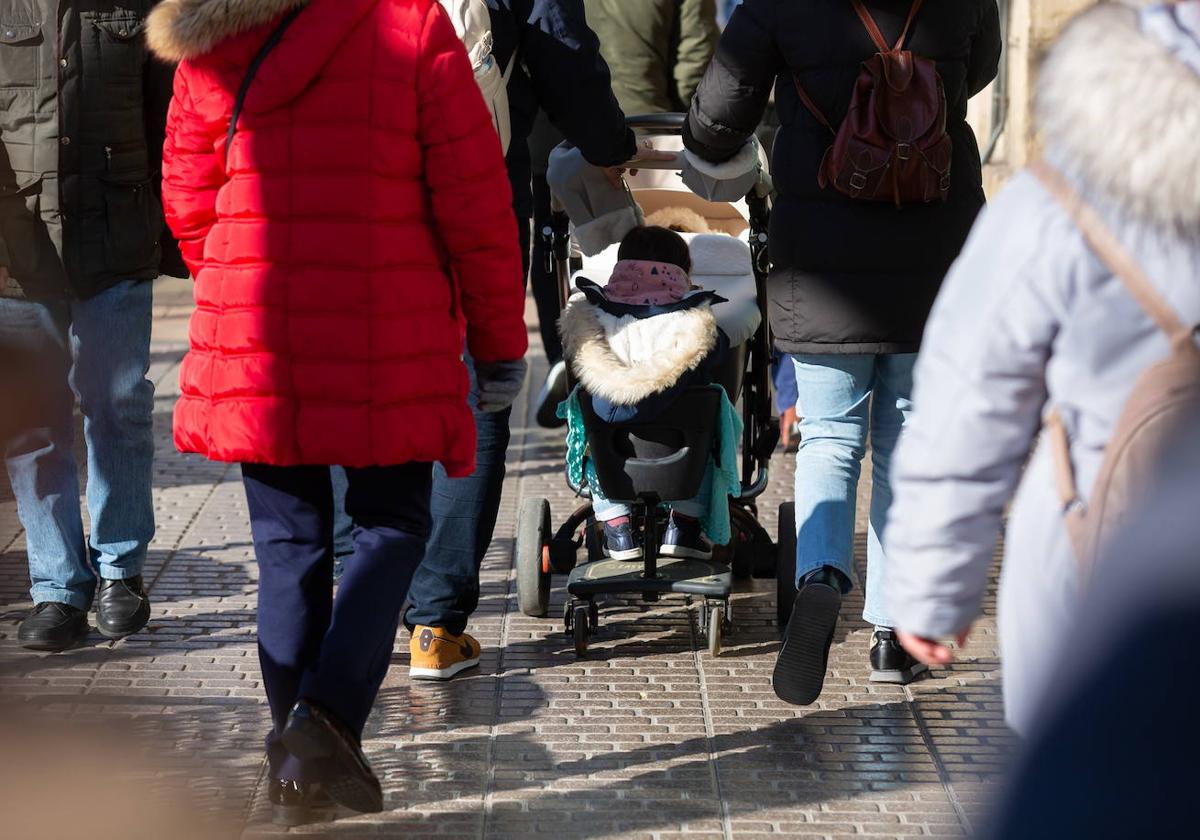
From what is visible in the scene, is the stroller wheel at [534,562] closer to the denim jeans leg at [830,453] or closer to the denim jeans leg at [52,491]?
the denim jeans leg at [830,453]

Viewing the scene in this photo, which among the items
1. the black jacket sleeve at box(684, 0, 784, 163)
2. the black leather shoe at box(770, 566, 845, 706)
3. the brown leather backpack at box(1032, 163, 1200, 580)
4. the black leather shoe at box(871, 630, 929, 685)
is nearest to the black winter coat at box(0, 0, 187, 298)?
the black jacket sleeve at box(684, 0, 784, 163)

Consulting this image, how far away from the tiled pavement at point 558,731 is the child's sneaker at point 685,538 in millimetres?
238

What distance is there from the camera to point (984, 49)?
4297 millimetres

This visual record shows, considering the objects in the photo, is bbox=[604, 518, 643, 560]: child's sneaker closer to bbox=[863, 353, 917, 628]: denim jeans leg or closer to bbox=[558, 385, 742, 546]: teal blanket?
bbox=[558, 385, 742, 546]: teal blanket

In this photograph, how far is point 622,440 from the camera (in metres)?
4.77

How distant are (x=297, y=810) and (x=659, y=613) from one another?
5.71ft

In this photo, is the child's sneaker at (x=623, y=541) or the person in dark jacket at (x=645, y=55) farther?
the person in dark jacket at (x=645, y=55)

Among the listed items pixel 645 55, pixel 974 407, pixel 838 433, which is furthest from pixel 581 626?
pixel 645 55

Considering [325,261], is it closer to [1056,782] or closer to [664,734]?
[664,734]

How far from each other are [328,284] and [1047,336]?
1.63m

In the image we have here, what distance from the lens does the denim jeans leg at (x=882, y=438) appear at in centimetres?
439

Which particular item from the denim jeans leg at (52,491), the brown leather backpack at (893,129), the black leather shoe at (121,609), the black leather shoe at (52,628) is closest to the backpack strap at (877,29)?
the brown leather backpack at (893,129)

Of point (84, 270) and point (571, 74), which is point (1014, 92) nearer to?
point (571, 74)

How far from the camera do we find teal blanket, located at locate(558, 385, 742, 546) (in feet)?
15.8
